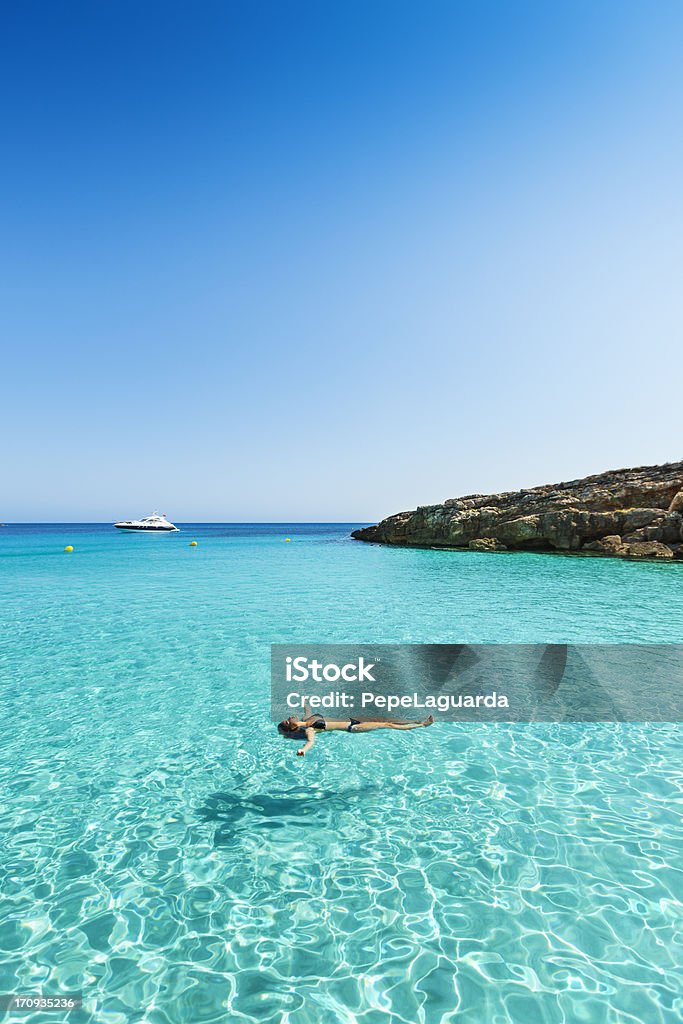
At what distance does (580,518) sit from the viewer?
39531 mm

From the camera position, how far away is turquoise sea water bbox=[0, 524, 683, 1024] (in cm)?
353

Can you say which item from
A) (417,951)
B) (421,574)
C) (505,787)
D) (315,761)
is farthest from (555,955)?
(421,574)

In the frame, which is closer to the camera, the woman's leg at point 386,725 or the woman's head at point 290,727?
the woman's head at point 290,727

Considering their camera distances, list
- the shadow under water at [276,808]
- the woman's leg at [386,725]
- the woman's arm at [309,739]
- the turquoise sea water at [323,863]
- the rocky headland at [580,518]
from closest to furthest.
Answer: the turquoise sea water at [323,863], the shadow under water at [276,808], the woman's arm at [309,739], the woman's leg at [386,725], the rocky headland at [580,518]

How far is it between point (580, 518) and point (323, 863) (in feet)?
132

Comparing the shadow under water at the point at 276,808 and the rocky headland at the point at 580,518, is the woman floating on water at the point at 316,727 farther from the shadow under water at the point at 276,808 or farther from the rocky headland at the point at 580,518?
the rocky headland at the point at 580,518

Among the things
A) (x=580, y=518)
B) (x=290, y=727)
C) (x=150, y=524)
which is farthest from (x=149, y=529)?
(x=290, y=727)

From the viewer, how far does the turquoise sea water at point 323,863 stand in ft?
11.6

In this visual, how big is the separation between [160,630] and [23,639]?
11.9 feet

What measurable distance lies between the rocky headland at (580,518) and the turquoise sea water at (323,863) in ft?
109

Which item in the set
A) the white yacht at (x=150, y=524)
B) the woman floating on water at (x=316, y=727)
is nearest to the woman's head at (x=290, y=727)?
the woman floating on water at (x=316, y=727)

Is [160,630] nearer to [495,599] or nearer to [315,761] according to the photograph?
[315,761]

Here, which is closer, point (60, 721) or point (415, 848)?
point (415, 848)

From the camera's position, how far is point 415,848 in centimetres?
495
